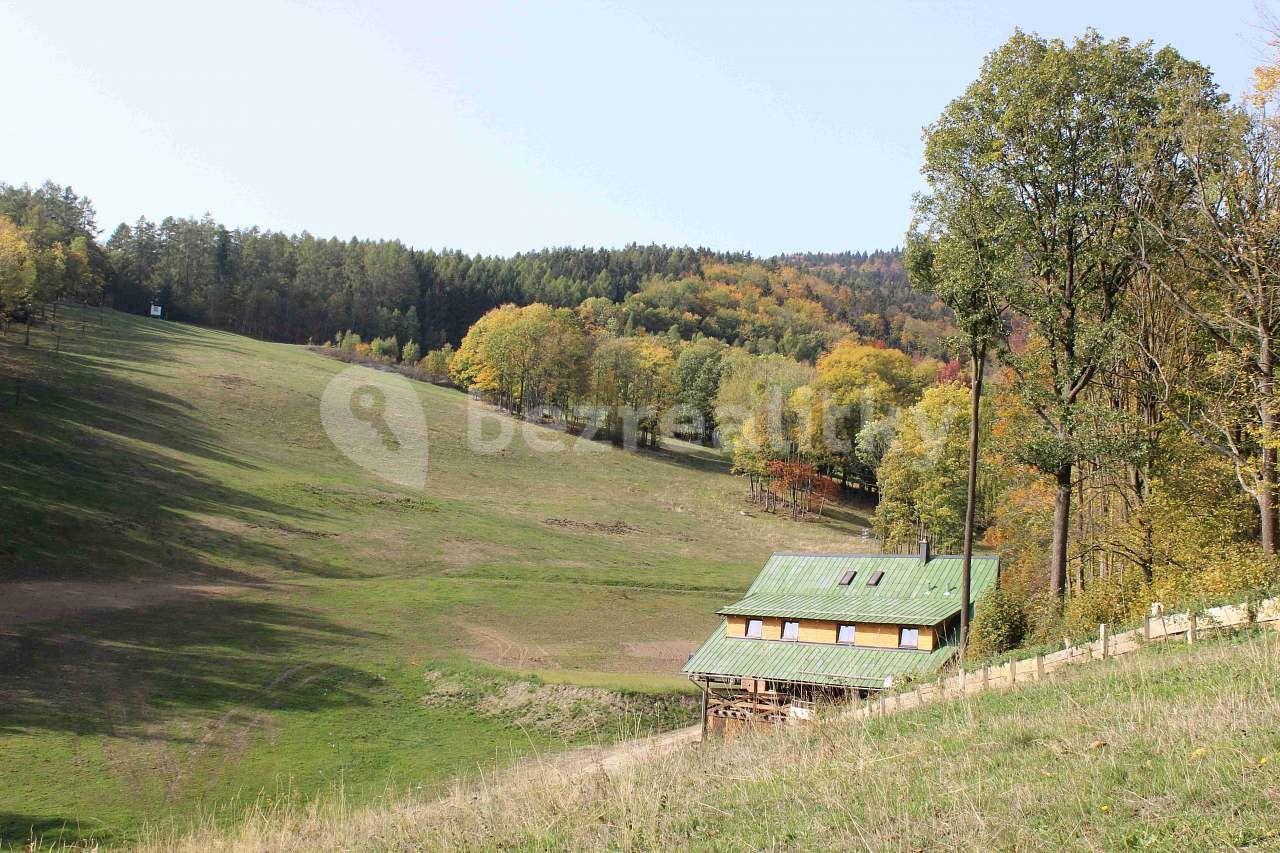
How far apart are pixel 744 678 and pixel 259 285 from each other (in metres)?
133

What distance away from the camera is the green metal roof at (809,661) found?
34969mm

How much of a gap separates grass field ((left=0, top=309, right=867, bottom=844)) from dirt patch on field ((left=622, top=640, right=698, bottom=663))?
0.22 m

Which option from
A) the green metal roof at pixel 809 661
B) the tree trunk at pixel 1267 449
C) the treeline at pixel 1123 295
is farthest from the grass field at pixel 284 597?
the tree trunk at pixel 1267 449

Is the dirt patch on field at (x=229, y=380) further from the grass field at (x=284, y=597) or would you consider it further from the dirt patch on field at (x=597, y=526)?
the dirt patch on field at (x=597, y=526)

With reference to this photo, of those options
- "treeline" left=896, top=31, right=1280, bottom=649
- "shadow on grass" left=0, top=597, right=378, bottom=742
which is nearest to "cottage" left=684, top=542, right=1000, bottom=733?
"treeline" left=896, top=31, right=1280, bottom=649

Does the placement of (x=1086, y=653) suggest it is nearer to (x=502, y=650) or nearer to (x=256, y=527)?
(x=502, y=650)

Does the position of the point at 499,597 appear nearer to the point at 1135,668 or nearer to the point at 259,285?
the point at 1135,668

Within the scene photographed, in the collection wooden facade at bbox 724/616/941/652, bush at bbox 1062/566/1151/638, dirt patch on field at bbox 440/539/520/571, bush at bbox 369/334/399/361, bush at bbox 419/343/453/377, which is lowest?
dirt patch on field at bbox 440/539/520/571

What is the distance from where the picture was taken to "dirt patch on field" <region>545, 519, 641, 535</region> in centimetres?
7431

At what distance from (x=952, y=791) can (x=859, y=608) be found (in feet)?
98.3

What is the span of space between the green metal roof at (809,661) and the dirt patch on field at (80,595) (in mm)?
24884

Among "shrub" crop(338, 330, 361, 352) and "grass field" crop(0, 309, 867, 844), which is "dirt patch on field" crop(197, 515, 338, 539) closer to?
"grass field" crop(0, 309, 867, 844)

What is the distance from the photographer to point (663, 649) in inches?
1905

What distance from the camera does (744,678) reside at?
36594mm
